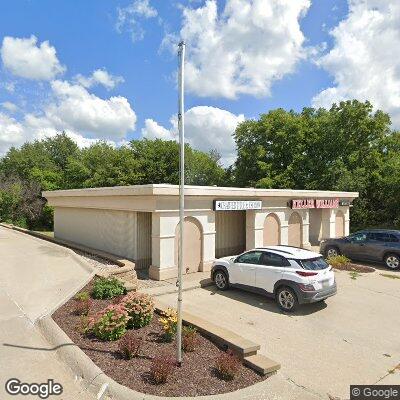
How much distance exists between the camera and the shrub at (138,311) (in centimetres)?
802

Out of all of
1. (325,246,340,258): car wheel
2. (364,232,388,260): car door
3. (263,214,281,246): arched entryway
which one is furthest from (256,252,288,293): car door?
(364,232,388,260): car door

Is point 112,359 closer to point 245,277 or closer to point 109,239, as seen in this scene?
point 245,277

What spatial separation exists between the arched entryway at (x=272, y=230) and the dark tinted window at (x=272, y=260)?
6.46 meters

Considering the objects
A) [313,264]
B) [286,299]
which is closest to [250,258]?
[286,299]

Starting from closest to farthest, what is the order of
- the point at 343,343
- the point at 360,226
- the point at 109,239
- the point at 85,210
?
the point at 343,343, the point at 109,239, the point at 85,210, the point at 360,226

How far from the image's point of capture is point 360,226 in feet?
99.6

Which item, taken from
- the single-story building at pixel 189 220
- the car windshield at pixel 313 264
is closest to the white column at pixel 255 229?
the single-story building at pixel 189 220

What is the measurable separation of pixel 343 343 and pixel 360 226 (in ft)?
81.1

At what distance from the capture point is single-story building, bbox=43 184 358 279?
13.2 m

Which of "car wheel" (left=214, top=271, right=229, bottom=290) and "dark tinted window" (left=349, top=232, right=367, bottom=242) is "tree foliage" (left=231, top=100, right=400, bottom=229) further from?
"car wheel" (left=214, top=271, right=229, bottom=290)

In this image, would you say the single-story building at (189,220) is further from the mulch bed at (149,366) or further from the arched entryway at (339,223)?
the mulch bed at (149,366)

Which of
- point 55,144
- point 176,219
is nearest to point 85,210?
point 176,219

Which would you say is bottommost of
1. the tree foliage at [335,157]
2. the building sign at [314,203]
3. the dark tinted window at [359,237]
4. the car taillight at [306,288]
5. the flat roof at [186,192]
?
the car taillight at [306,288]

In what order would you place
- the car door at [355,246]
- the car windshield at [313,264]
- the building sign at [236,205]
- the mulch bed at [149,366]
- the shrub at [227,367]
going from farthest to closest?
the car door at [355,246], the building sign at [236,205], the car windshield at [313,264], the shrub at [227,367], the mulch bed at [149,366]
